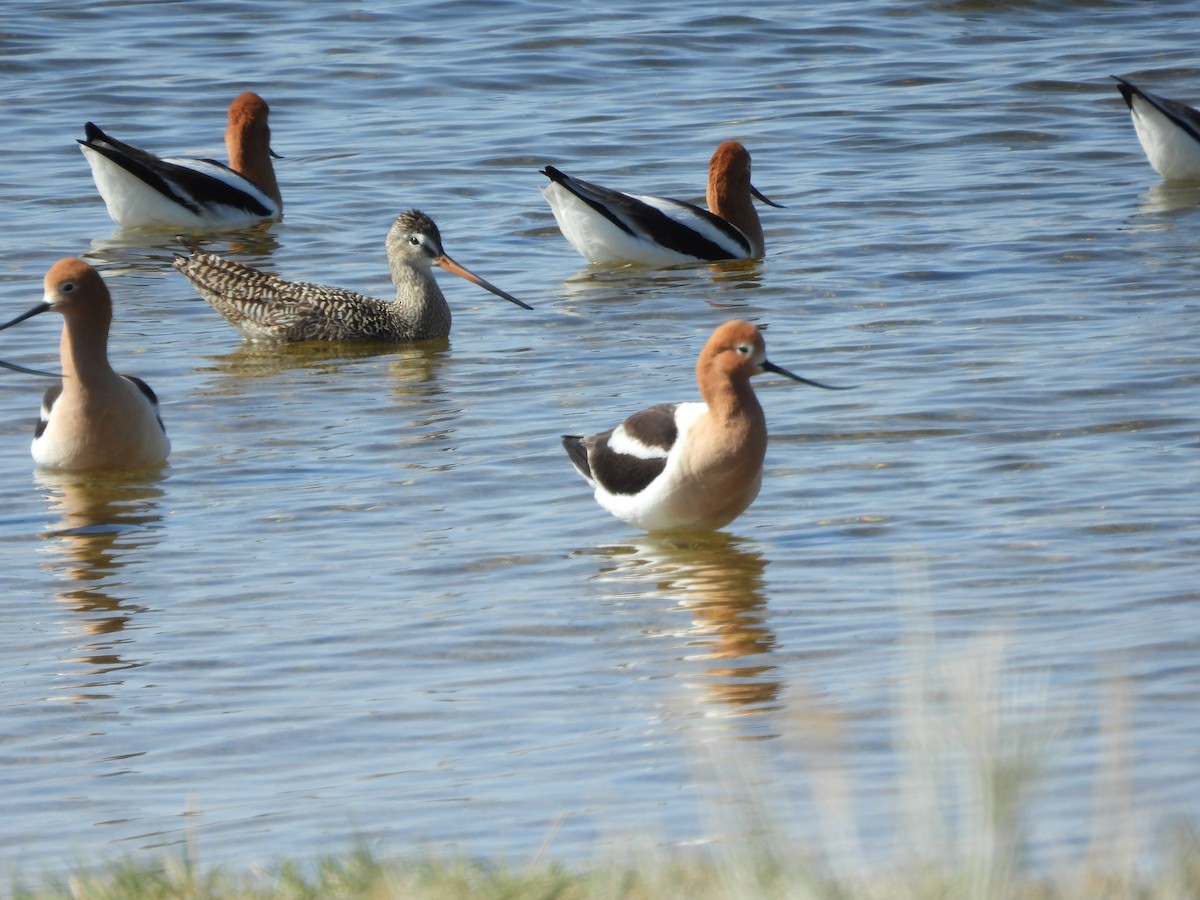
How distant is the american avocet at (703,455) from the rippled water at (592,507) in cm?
21

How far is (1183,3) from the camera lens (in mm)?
22516

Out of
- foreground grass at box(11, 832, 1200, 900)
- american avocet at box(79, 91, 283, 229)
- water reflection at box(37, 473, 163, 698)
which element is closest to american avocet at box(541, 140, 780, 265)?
american avocet at box(79, 91, 283, 229)

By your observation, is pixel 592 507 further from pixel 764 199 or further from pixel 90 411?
pixel 764 199

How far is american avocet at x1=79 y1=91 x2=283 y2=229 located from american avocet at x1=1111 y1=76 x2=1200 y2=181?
6774 mm

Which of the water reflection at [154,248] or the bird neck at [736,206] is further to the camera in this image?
the water reflection at [154,248]

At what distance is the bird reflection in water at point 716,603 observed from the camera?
20.1ft

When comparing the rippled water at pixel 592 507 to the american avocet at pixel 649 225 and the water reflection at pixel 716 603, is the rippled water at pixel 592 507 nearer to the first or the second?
the water reflection at pixel 716 603

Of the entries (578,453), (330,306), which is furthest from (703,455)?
(330,306)

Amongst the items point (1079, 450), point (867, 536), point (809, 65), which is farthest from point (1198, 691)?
point (809, 65)

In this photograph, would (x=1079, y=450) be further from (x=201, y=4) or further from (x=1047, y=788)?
(x=201, y=4)

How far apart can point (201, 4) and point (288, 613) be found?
58.7 ft

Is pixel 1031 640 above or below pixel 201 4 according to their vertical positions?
below

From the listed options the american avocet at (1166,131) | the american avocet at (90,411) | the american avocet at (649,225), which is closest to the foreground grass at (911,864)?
the american avocet at (90,411)

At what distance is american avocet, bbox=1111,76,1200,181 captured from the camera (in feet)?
48.6
